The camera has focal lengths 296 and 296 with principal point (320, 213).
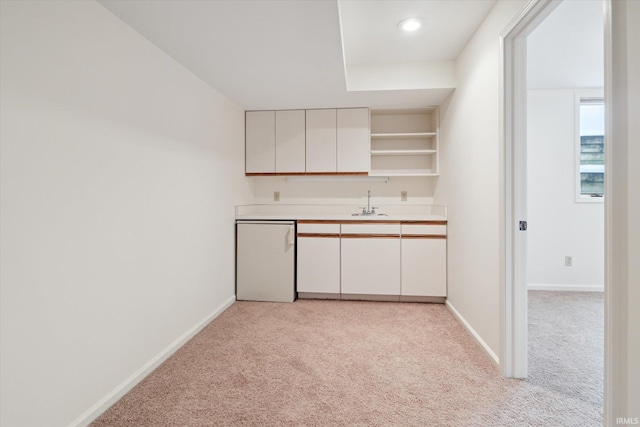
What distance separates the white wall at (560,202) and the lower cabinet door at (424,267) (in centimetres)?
133

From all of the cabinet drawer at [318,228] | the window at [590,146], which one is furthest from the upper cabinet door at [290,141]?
the window at [590,146]

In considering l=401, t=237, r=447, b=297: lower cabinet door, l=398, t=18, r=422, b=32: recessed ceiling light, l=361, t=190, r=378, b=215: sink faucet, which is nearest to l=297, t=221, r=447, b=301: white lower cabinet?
l=401, t=237, r=447, b=297: lower cabinet door

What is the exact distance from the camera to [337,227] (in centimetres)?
322

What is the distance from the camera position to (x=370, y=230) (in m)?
3.19

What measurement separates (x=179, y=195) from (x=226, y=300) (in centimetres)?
131

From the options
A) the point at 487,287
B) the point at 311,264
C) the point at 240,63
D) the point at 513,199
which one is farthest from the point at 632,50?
the point at 311,264

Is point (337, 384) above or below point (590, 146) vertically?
below

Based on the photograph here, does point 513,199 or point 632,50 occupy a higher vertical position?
point 632,50

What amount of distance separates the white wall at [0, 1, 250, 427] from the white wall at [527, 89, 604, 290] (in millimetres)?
3745

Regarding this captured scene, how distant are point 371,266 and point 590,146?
298 cm

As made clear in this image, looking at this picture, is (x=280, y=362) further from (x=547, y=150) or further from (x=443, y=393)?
(x=547, y=150)

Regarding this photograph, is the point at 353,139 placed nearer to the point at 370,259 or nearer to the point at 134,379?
the point at 370,259

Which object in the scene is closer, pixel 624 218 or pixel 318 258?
pixel 624 218

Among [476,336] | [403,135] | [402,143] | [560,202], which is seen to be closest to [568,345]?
[476,336]
